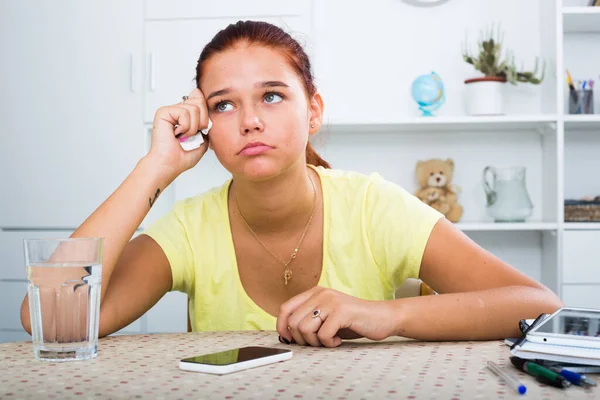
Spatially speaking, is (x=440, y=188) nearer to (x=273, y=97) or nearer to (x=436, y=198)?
(x=436, y=198)

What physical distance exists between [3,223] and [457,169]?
1915 mm

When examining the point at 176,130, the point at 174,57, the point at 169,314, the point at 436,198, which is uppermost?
the point at 174,57

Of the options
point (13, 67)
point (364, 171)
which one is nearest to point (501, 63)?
point (364, 171)

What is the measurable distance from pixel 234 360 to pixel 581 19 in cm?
258

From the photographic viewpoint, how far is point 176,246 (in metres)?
1.48

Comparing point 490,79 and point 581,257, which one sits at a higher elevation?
point 490,79

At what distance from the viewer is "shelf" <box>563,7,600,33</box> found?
2.86 metres

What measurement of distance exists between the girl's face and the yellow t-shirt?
0.18 meters

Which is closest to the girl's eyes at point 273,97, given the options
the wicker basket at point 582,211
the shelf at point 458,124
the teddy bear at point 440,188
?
the shelf at point 458,124

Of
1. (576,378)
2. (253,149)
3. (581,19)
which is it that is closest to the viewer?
(576,378)

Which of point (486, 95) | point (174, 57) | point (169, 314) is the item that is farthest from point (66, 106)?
point (486, 95)

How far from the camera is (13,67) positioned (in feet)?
10.3

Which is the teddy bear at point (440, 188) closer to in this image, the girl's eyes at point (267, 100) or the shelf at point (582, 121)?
the shelf at point (582, 121)

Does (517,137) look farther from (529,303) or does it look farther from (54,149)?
(529,303)
